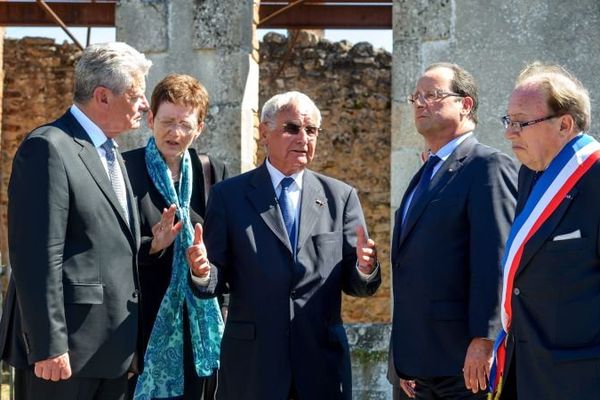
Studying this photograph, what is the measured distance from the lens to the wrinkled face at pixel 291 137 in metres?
4.08

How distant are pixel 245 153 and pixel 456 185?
2.41m

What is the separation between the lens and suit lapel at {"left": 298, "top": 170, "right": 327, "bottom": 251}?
4055 mm

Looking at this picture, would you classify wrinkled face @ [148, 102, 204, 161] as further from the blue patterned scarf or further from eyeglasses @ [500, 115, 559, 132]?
eyeglasses @ [500, 115, 559, 132]

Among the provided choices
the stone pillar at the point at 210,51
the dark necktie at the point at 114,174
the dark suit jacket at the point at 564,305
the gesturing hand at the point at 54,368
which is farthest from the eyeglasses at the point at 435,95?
the stone pillar at the point at 210,51

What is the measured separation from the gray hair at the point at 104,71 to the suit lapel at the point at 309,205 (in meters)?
0.85

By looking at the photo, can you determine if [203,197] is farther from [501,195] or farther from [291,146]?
[501,195]

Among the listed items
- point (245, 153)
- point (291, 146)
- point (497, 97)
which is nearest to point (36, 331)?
point (291, 146)

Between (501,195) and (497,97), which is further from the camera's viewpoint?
(497,97)

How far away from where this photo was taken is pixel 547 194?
322 centimetres

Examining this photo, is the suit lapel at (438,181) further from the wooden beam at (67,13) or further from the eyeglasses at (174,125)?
the wooden beam at (67,13)

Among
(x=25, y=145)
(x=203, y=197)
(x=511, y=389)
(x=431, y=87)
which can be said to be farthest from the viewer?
(x=203, y=197)

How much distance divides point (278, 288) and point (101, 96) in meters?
1.02

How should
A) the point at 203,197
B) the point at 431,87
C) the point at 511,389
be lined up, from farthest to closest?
the point at 203,197 < the point at 431,87 < the point at 511,389

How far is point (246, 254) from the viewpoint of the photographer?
13.2ft
